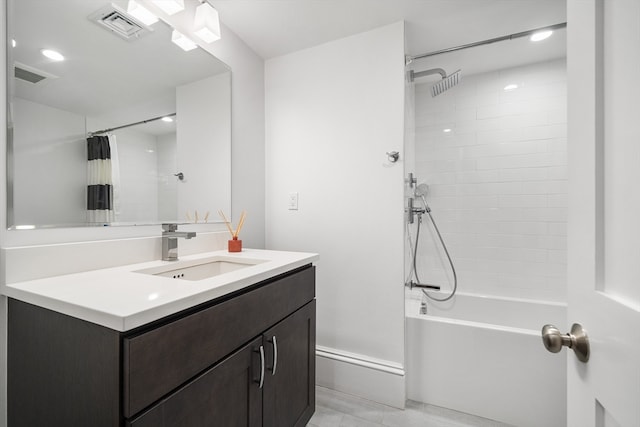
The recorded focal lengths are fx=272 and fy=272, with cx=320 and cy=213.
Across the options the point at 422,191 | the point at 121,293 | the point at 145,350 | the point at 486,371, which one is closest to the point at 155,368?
the point at 145,350

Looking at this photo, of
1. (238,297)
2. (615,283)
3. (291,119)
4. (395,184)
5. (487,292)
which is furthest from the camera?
(487,292)

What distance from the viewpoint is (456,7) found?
1.52 meters

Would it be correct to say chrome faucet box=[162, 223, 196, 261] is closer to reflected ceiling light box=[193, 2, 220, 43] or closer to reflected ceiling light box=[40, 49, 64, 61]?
reflected ceiling light box=[40, 49, 64, 61]

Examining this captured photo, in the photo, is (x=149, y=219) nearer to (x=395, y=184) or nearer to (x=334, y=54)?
(x=395, y=184)

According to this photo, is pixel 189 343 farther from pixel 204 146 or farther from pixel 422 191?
pixel 422 191

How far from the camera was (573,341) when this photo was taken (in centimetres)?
50

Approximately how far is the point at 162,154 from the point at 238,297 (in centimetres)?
88

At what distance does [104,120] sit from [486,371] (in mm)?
2231

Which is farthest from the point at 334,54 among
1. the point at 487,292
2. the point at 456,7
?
the point at 487,292

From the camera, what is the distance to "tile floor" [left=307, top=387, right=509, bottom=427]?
4.78ft

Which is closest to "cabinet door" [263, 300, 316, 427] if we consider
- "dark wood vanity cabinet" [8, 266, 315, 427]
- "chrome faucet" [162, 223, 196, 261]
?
"dark wood vanity cabinet" [8, 266, 315, 427]

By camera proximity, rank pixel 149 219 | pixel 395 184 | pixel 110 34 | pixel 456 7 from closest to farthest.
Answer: pixel 110 34 < pixel 149 219 < pixel 456 7 < pixel 395 184

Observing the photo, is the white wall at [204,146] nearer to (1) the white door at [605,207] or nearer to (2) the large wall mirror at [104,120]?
(2) the large wall mirror at [104,120]

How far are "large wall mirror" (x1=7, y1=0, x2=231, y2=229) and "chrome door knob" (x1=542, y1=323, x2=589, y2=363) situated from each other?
4.60 ft
